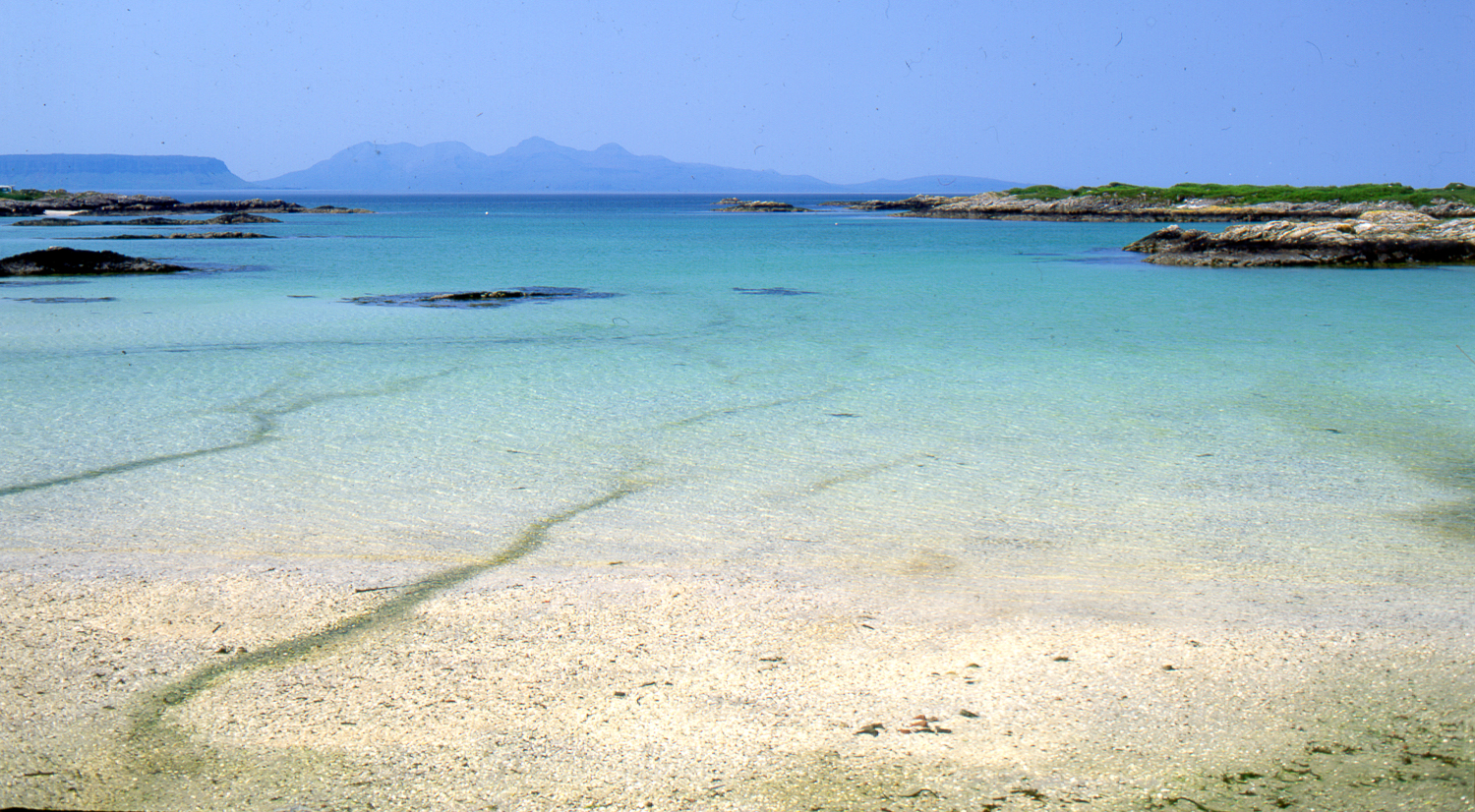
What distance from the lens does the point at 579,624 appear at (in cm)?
431

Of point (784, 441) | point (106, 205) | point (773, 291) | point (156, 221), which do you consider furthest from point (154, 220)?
point (784, 441)

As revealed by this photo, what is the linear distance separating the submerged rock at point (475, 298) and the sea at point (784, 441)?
32cm

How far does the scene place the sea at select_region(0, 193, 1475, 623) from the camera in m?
5.49

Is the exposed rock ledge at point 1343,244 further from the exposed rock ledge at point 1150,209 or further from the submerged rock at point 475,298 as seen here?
the exposed rock ledge at point 1150,209

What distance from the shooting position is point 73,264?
24906 mm

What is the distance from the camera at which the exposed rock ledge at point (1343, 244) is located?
88.5 ft

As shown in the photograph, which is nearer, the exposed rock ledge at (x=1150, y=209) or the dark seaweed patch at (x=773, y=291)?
the dark seaweed patch at (x=773, y=291)

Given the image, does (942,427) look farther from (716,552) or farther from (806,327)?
(806,327)

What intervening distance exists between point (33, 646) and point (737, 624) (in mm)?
2745

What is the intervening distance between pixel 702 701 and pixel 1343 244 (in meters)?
28.8

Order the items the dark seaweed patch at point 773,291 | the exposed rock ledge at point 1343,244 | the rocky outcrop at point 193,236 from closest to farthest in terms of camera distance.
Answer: the dark seaweed patch at point 773,291 < the exposed rock ledge at point 1343,244 < the rocky outcrop at point 193,236

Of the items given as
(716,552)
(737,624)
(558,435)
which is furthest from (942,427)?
(737,624)

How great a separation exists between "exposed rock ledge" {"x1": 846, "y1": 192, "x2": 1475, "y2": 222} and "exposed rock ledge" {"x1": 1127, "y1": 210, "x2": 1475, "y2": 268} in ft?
106

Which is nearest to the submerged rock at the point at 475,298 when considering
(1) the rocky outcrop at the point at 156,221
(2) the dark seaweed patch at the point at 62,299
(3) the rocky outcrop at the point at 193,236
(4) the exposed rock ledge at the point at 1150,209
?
(2) the dark seaweed patch at the point at 62,299
